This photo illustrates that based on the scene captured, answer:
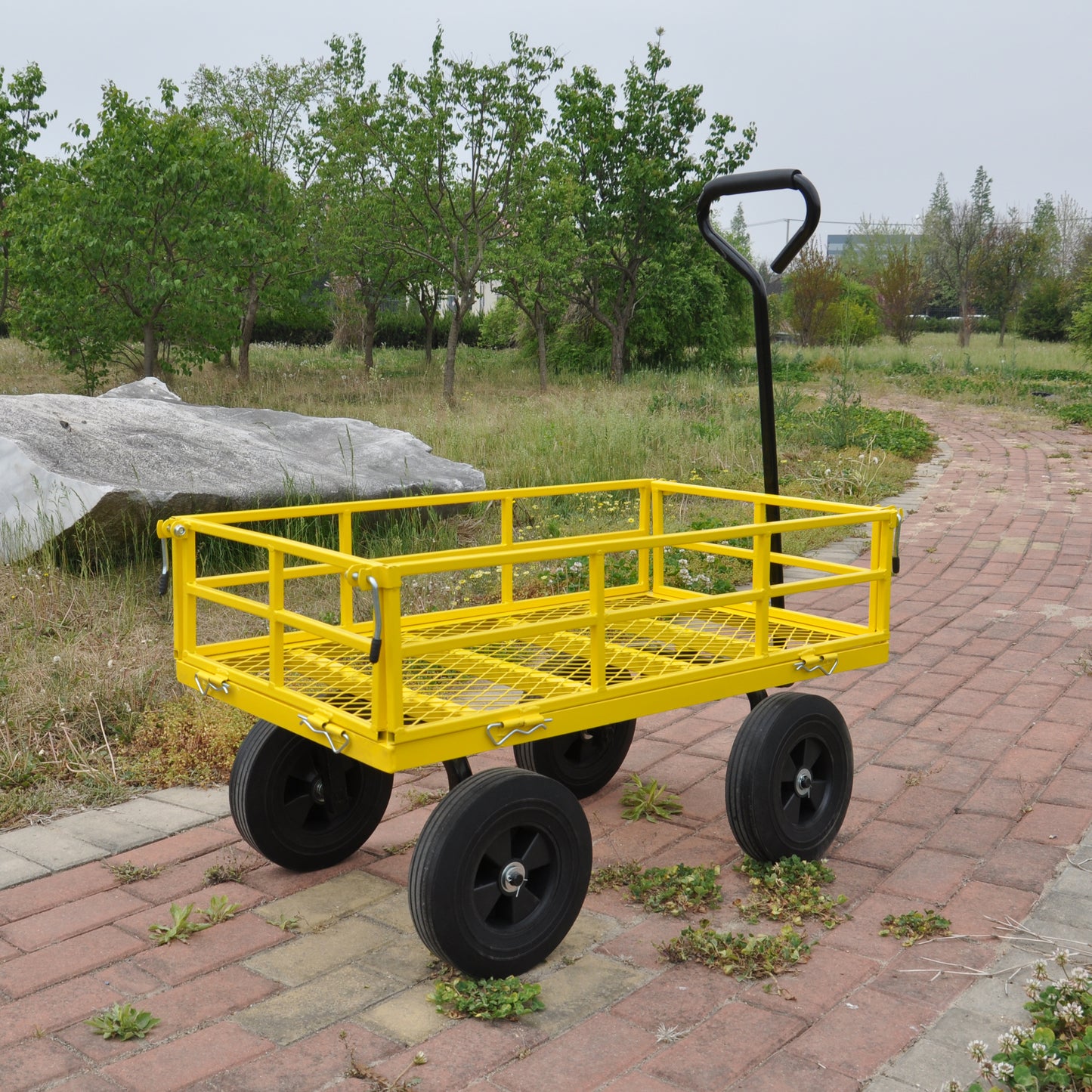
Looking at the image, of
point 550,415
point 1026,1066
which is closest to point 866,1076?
point 1026,1066

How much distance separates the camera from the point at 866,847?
392 centimetres

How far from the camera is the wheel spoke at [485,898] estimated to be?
297 cm

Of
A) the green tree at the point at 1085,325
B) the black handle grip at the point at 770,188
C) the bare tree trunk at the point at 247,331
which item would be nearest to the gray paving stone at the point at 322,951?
the black handle grip at the point at 770,188

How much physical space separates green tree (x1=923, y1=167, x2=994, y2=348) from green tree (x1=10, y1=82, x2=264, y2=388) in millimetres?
26861

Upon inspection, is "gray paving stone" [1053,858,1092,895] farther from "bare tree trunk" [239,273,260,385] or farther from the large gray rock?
"bare tree trunk" [239,273,260,385]

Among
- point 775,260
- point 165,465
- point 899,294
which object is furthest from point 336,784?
point 899,294

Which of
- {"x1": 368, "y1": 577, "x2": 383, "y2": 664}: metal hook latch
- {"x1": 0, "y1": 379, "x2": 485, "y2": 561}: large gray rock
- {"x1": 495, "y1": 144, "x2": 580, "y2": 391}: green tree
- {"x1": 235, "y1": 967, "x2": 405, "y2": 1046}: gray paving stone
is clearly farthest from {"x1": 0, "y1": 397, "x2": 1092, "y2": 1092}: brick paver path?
{"x1": 495, "y1": 144, "x2": 580, "y2": 391}: green tree

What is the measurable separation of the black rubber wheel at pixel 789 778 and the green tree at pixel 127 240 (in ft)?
50.6

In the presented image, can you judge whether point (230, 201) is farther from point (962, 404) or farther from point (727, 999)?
point (727, 999)

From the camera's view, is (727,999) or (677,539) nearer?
(727,999)

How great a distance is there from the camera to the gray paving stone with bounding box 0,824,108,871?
3787 millimetres

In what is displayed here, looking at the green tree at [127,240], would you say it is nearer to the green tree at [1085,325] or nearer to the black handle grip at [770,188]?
the black handle grip at [770,188]

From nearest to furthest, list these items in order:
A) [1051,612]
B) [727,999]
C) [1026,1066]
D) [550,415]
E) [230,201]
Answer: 1. [1026,1066]
2. [727,999]
3. [1051,612]
4. [550,415]
5. [230,201]

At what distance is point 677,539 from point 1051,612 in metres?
4.64
